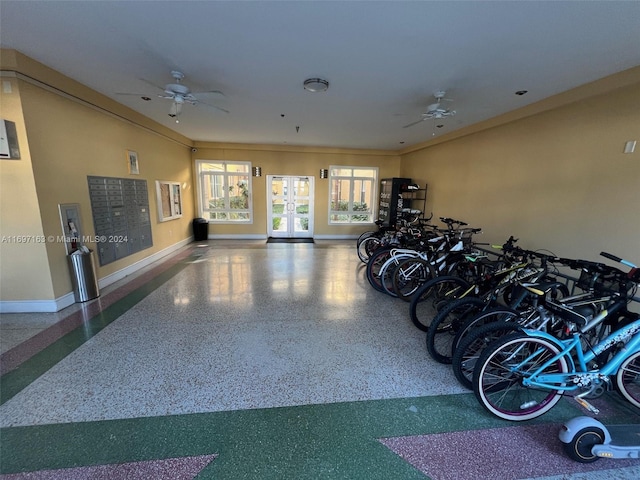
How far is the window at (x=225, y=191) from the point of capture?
7.13m

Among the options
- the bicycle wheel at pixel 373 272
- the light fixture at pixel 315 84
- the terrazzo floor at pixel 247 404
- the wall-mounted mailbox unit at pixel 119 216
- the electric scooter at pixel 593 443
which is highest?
the light fixture at pixel 315 84

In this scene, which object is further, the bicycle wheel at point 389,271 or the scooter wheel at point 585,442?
the bicycle wheel at point 389,271

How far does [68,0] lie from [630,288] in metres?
4.28

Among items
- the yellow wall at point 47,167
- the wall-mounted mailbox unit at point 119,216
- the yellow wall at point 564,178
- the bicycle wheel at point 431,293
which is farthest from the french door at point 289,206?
the bicycle wheel at point 431,293

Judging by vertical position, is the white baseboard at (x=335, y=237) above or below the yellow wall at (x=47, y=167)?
below

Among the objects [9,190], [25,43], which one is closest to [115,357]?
[9,190]

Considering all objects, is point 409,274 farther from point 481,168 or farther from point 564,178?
point 481,168

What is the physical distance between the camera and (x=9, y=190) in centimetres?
266

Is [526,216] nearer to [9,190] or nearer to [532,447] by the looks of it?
[532,447]

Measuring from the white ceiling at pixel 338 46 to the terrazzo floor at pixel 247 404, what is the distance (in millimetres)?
2652

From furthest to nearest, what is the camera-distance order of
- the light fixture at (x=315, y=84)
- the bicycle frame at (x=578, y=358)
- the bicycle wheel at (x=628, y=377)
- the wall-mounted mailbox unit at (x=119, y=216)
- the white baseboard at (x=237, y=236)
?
the white baseboard at (x=237, y=236)
the wall-mounted mailbox unit at (x=119, y=216)
the light fixture at (x=315, y=84)
the bicycle wheel at (x=628, y=377)
the bicycle frame at (x=578, y=358)

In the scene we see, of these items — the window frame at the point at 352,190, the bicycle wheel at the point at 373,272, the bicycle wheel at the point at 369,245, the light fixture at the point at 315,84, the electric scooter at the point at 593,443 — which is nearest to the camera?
the electric scooter at the point at 593,443

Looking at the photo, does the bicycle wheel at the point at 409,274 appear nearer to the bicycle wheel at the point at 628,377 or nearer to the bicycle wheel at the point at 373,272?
the bicycle wheel at the point at 373,272

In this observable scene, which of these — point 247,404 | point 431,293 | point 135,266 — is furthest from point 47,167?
point 431,293
